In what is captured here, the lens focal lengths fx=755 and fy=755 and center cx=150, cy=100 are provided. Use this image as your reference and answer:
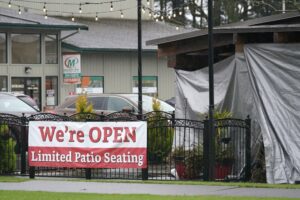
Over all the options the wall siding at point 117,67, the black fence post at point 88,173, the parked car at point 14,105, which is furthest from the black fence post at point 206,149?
the wall siding at point 117,67

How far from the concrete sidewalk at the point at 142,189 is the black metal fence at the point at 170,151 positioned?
3.44ft

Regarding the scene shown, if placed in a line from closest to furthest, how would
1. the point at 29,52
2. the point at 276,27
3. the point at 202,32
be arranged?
1. the point at 276,27
2. the point at 202,32
3. the point at 29,52

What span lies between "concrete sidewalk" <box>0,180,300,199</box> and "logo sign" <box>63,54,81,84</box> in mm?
21749

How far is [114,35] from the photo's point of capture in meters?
45.2

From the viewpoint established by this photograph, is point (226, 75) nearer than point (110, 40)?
Yes

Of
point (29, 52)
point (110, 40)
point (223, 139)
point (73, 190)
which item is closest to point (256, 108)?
point (223, 139)

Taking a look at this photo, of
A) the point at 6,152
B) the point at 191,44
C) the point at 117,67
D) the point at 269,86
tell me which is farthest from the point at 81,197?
the point at 117,67

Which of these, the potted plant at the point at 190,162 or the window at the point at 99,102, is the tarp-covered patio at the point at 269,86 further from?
the window at the point at 99,102

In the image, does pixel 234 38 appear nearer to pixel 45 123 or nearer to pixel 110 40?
pixel 45 123

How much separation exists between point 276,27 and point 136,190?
14.0 feet

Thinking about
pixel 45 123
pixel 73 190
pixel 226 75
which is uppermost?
pixel 226 75

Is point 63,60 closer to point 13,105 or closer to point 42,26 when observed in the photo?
point 42,26

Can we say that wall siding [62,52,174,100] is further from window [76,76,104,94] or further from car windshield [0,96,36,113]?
car windshield [0,96,36,113]

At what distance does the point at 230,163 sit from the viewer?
15.6 meters
